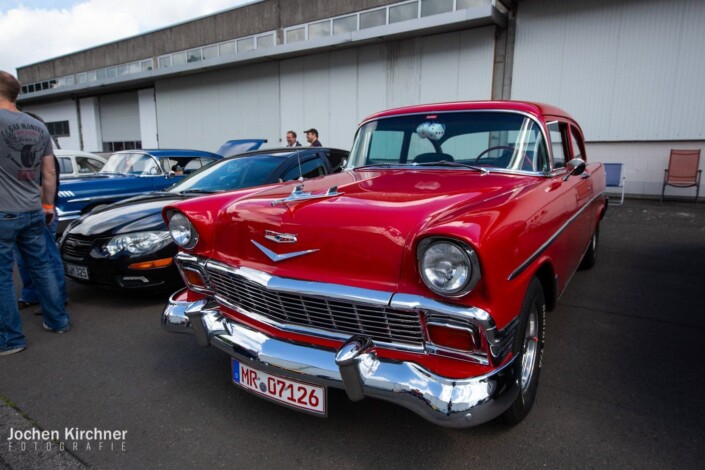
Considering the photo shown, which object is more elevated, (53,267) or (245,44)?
(245,44)

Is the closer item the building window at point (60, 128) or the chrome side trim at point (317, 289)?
the chrome side trim at point (317, 289)

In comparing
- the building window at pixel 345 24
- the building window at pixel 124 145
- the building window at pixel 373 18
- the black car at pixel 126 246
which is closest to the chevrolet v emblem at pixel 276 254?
the black car at pixel 126 246

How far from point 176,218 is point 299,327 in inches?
41.7

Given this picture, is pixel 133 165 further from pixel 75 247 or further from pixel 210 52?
pixel 210 52

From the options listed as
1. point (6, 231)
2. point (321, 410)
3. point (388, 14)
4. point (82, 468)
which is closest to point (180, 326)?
point (82, 468)

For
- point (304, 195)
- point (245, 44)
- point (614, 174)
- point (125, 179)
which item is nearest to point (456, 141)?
point (304, 195)

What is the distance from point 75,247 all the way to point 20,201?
996 mm

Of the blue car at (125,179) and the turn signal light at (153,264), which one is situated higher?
the blue car at (125,179)

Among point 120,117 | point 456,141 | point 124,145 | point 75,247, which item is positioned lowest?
point 75,247

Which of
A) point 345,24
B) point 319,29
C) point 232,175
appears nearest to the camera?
point 232,175

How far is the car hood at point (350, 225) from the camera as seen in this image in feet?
5.95

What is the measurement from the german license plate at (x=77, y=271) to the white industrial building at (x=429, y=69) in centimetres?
932

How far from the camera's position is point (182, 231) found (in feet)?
8.17

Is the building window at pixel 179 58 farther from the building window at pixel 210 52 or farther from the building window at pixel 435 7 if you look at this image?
the building window at pixel 435 7
